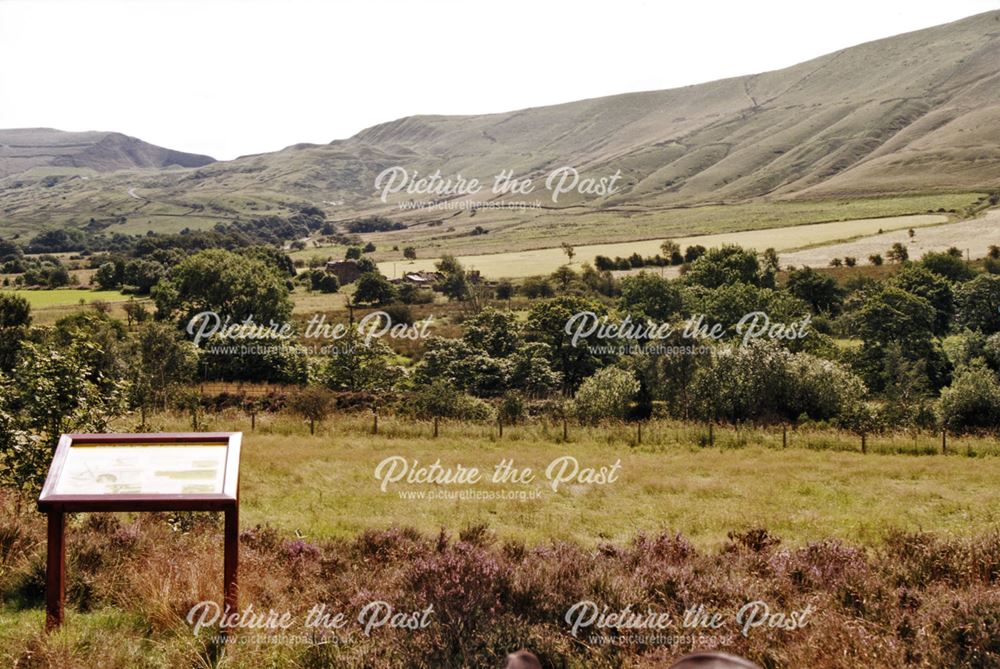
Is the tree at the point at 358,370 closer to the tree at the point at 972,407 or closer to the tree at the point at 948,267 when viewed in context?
the tree at the point at 972,407

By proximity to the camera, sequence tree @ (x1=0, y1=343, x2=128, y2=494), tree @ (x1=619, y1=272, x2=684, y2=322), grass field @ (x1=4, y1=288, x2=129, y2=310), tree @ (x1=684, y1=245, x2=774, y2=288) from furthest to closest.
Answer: grass field @ (x1=4, y1=288, x2=129, y2=310)
tree @ (x1=684, y1=245, x2=774, y2=288)
tree @ (x1=619, y1=272, x2=684, y2=322)
tree @ (x1=0, y1=343, x2=128, y2=494)

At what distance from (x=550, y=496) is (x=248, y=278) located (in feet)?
193

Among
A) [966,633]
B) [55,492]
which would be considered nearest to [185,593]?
[55,492]

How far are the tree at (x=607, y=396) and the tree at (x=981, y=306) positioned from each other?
130ft

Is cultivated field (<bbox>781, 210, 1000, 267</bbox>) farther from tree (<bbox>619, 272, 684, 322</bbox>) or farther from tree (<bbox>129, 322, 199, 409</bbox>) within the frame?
tree (<bbox>129, 322, 199, 409</bbox>)

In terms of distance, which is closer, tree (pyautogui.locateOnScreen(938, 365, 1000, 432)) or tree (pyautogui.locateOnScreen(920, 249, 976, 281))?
tree (pyautogui.locateOnScreen(938, 365, 1000, 432))

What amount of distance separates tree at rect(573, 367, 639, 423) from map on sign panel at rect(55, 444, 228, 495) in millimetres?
34068

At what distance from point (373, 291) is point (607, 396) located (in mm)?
67181

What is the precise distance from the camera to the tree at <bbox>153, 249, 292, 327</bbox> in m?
70.4

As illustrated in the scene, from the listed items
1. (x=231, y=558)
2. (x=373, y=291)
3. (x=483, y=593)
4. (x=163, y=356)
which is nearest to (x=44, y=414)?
(x=231, y=558)

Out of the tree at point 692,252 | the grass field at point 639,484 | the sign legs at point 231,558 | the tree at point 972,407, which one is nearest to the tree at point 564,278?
the tree at point 692,252

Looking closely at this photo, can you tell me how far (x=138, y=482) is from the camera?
27.6ft

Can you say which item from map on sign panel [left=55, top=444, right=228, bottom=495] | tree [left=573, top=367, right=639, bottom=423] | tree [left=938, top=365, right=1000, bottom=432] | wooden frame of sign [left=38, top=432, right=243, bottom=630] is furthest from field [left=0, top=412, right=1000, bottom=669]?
tree [left=938, top=365, right=1000, bottom=432]

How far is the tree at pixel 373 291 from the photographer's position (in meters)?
106
